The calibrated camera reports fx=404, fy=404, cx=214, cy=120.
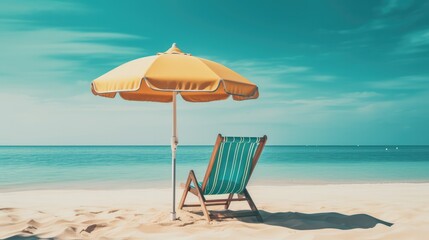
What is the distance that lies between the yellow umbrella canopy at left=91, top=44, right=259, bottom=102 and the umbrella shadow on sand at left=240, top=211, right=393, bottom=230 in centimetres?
145

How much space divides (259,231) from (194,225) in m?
0.72

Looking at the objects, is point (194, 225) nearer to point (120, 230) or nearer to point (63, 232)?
point (120, 230)

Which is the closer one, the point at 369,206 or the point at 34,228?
the point at 34,228

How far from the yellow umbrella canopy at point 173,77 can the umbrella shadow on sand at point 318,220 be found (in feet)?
4.77

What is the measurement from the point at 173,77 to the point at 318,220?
240cm

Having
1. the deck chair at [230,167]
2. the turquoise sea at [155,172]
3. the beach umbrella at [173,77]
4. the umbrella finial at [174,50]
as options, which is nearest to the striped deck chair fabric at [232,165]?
the deck chair at [230,167]

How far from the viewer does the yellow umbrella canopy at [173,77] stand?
3.77 m

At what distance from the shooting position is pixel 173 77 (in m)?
3.80

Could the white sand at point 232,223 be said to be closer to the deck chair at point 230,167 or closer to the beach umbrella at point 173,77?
the deck chair at point 230,167

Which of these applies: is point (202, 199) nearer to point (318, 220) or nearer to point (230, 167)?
point (230, 167)

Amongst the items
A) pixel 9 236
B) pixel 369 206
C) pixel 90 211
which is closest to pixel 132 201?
pixel 90 211

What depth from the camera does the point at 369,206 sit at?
573cm

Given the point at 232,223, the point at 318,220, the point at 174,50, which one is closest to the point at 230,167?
the point at 232,223

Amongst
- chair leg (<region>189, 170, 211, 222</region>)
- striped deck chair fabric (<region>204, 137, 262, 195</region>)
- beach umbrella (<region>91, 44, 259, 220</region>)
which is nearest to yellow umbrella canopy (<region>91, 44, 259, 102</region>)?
beach umbrella (<region>91, 44, 259, 220</region>)
